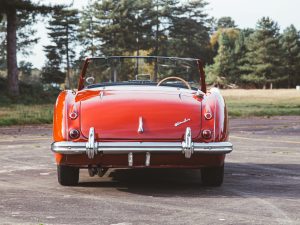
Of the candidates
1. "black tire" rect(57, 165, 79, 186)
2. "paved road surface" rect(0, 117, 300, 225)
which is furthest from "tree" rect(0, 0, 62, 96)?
"black tire" rect(57, 165, 79, 186)

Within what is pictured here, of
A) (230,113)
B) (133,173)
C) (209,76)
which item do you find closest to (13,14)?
(230,113)

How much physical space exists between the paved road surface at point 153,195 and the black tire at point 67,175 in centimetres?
10

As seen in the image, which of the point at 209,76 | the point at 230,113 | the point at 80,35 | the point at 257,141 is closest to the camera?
the point at 257,141

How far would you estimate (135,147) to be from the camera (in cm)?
584

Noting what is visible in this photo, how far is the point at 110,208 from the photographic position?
5.20 metres

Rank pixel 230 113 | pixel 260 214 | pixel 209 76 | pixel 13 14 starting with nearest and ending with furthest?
pixel 260 214 → pixel 230 113 → pixel 13 14 → pixel 209 76

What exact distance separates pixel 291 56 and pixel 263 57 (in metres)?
5.84

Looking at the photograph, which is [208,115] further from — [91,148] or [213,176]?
[91,148]

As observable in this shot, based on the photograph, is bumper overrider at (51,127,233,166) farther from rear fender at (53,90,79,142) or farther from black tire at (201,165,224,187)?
black tire at (201,165,224,187)

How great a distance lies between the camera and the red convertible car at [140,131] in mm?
5914

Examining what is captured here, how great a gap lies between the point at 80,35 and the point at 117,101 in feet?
270

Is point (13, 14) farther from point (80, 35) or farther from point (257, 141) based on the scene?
point (80, 35)

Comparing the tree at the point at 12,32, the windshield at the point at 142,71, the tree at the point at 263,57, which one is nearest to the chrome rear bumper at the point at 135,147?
the windshield at the point at 142,71

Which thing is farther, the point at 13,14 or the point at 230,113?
the point at 13,14
